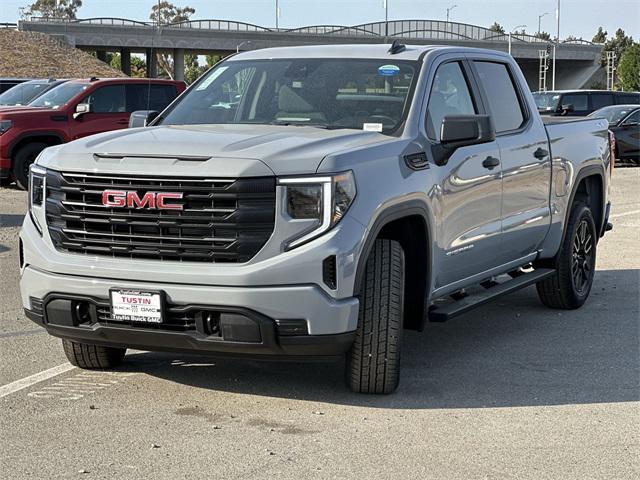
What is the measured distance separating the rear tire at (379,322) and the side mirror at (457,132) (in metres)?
0.87

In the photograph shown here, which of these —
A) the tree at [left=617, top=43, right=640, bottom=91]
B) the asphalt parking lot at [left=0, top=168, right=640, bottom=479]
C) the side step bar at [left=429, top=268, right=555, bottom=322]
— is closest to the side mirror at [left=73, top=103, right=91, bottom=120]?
the asphalt parking lot at [left=0, top=168, right=640, bottom=479]

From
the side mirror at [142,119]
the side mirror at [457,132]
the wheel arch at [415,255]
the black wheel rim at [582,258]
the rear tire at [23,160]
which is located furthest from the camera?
the rear tire at [23,160]

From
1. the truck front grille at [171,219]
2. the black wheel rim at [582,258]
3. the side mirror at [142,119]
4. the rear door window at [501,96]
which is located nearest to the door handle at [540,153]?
the rear door window at [501,96]

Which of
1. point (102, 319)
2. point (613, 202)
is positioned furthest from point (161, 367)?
point (613, 202)

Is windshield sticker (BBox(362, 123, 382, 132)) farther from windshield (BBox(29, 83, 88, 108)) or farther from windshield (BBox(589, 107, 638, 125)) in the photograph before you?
windshield (BBox(589, 107, 638, 125))

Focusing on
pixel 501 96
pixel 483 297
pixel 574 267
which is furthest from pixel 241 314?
pixel 574 267

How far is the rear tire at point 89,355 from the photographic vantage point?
6578 mm

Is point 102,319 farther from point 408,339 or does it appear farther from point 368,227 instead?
point 408,339

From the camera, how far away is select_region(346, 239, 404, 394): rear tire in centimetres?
582

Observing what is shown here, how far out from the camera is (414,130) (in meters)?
6.53

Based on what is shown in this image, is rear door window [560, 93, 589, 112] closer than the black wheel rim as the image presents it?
No

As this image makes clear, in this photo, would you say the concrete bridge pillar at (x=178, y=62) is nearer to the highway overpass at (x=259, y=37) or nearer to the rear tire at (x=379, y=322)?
the highway overpass at (x=259, y=37)

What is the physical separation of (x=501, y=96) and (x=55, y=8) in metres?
117

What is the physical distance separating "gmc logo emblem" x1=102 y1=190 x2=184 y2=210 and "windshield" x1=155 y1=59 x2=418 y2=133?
4.59 ft
